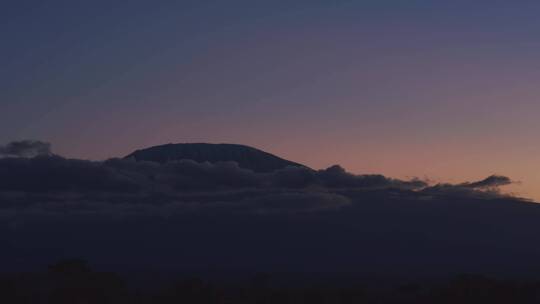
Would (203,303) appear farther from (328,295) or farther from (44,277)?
(44,277)

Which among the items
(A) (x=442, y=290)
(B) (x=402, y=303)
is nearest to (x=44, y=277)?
(B) (x=402, y=303)

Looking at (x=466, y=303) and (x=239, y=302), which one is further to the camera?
(x=239, y=302)

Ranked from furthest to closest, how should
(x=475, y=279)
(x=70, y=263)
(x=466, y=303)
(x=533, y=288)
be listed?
(x=70, y=263) < (x=475, y=279) < (x=533, y=288) < (x=466, y=303)

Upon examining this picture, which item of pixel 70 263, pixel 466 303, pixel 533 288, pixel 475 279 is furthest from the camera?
pixel 70 263

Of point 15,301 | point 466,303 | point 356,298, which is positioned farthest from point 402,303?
point 15,301

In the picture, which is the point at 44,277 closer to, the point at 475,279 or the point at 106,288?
the point at 106,288

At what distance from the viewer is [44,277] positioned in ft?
458

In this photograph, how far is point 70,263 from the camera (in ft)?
444

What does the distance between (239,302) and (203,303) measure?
4491mm

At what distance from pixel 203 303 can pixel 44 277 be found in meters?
46.9

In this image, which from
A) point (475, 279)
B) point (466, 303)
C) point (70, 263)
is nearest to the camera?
point (466, 303)

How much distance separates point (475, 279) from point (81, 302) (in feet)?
161

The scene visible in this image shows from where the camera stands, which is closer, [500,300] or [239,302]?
[500,300]

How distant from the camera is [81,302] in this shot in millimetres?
93188
